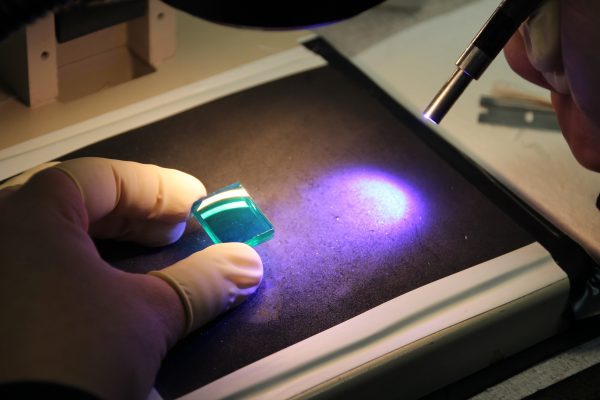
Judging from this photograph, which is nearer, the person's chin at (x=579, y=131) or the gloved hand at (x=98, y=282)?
the gloved hand at (x=98, y=282)

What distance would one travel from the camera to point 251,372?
67 centimetres

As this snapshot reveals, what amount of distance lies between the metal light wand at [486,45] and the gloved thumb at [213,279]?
231 mm

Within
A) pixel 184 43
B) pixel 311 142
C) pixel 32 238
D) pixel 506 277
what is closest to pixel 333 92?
pixel 311 142

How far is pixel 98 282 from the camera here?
63 centimetres

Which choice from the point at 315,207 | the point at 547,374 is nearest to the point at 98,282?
the point at 315,207

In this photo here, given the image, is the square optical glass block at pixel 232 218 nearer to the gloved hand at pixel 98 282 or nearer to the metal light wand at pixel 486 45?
the gloved hand at pixel 98 282

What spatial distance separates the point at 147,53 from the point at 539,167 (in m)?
0.57

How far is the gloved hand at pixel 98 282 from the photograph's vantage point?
58cm

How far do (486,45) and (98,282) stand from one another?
39 cm

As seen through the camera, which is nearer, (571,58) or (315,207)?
(571,58)

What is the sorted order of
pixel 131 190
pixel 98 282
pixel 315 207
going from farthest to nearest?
pixel 315 207 → pixel 131 190 → pixel 98 282

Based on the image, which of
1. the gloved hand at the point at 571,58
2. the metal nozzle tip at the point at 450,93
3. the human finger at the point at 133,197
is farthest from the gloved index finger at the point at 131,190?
the gloved hand at the point at 571,58

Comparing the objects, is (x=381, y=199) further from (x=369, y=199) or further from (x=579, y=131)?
(x=579, y=131)

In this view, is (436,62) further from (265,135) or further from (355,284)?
(355,284)
